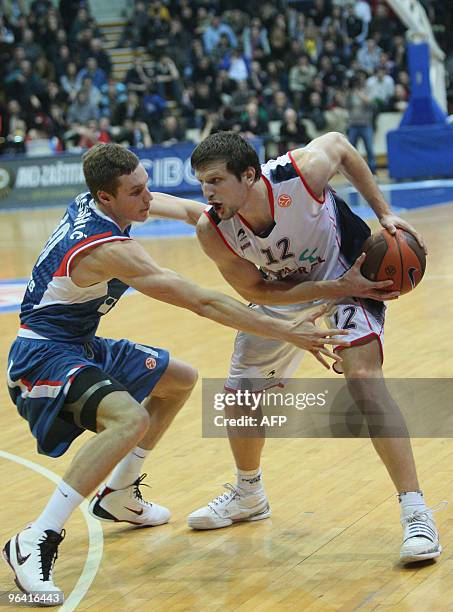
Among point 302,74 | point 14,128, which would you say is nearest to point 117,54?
point 14,128

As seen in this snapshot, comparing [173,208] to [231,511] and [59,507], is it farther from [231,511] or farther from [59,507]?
[59,507]

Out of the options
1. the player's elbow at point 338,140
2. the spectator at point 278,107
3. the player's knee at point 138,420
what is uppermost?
the player's elbow at point 338,140

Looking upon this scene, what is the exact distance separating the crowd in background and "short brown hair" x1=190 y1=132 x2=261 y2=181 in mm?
15602

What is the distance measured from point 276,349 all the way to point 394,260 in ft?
2.19

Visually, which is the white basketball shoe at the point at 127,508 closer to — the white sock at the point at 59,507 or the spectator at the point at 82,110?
the white sock at the point at 59,507

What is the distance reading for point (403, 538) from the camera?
4215 millimetres

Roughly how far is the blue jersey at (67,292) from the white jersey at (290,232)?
1.65ft

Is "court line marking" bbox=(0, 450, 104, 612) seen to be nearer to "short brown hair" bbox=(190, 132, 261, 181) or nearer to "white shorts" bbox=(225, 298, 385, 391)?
"white shorts" bbox=(225, 298, 385, 391)

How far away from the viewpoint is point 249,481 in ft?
15.8

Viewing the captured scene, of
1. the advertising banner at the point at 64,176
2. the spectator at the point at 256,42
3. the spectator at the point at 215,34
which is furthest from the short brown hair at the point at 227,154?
the spectator at the point at 215,34

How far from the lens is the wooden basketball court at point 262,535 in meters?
3.93

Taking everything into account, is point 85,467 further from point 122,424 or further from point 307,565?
point 307,565

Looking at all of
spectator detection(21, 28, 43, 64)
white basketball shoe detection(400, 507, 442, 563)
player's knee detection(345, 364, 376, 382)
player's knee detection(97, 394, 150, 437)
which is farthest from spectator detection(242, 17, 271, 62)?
white basketball shoe detection(400, 507, 442, 563)

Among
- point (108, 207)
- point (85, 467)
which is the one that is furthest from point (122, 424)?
point (108, 207)
